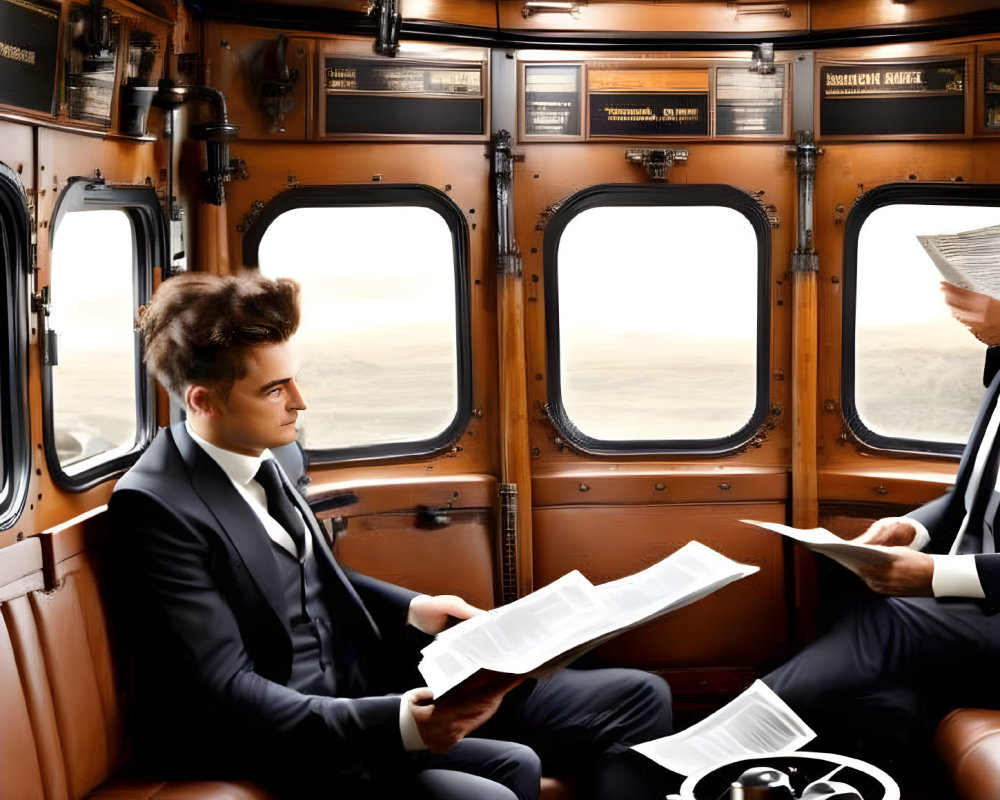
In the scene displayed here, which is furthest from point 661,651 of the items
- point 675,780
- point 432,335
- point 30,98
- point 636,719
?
point 30,98

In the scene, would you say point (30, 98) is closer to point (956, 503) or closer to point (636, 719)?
point (636, 719)

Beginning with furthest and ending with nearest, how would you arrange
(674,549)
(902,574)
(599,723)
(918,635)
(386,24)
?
(674,549) < (386,24) < (918,635) < (902,574) < (599,723)

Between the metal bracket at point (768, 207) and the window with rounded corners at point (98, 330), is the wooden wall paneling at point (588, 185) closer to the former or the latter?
the metal bracket at point (768, 207)

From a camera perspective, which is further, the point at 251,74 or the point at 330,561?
the point at 251,74

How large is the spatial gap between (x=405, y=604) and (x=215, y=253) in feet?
4.86

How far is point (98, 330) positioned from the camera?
131 inches

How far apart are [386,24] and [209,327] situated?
64.4 inches

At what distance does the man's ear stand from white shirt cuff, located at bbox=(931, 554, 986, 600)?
2.16 meters

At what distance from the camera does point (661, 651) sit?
4480 mm

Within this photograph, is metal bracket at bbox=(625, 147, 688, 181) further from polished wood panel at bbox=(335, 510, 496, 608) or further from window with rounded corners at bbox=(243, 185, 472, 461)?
polished wood panel at bbox=(335, 510, 496, 608)

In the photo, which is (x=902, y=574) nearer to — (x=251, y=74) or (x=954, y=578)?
(x=954, y=578)

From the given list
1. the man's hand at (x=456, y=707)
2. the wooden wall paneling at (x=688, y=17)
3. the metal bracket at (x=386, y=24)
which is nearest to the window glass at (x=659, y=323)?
the wooden wall paneling at (x=688, y=17)

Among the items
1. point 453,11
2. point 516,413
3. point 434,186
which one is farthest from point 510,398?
point 453,11

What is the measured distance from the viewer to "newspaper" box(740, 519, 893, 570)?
3.14 meters
